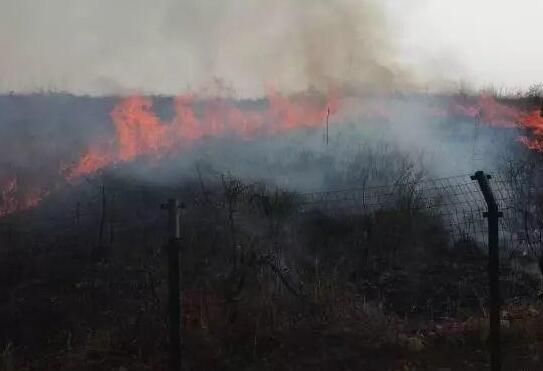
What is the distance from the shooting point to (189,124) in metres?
17.6

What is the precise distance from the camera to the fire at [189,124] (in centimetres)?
1553

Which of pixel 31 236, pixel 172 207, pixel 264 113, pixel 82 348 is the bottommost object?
pixel 82 348

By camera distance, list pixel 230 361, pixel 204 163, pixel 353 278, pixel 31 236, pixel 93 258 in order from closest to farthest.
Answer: pixel 230 361 → pixel 353 278 → pixel 93 258 → pixel 31 236 → pixel 204 163

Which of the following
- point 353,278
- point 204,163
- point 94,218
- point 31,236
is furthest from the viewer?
point 204,163

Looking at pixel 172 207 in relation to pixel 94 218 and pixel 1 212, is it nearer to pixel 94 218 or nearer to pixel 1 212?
pixel 94 218

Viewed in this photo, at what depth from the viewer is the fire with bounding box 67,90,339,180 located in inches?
611

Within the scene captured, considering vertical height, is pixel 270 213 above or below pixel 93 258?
above

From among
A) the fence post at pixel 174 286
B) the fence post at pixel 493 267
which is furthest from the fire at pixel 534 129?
the fence post at pixel 174 286

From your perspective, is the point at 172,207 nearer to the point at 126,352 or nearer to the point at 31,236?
the point at 126,352

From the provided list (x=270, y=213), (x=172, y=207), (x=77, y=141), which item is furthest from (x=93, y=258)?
(x=77, y=141)

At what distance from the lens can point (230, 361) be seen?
6098mm

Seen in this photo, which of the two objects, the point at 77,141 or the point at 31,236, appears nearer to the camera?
the point at 31,236

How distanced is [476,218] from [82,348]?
8321 mm

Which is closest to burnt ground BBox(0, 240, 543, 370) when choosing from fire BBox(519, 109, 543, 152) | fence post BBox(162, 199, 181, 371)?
fence post BBox(162, 199, 181, 371)
